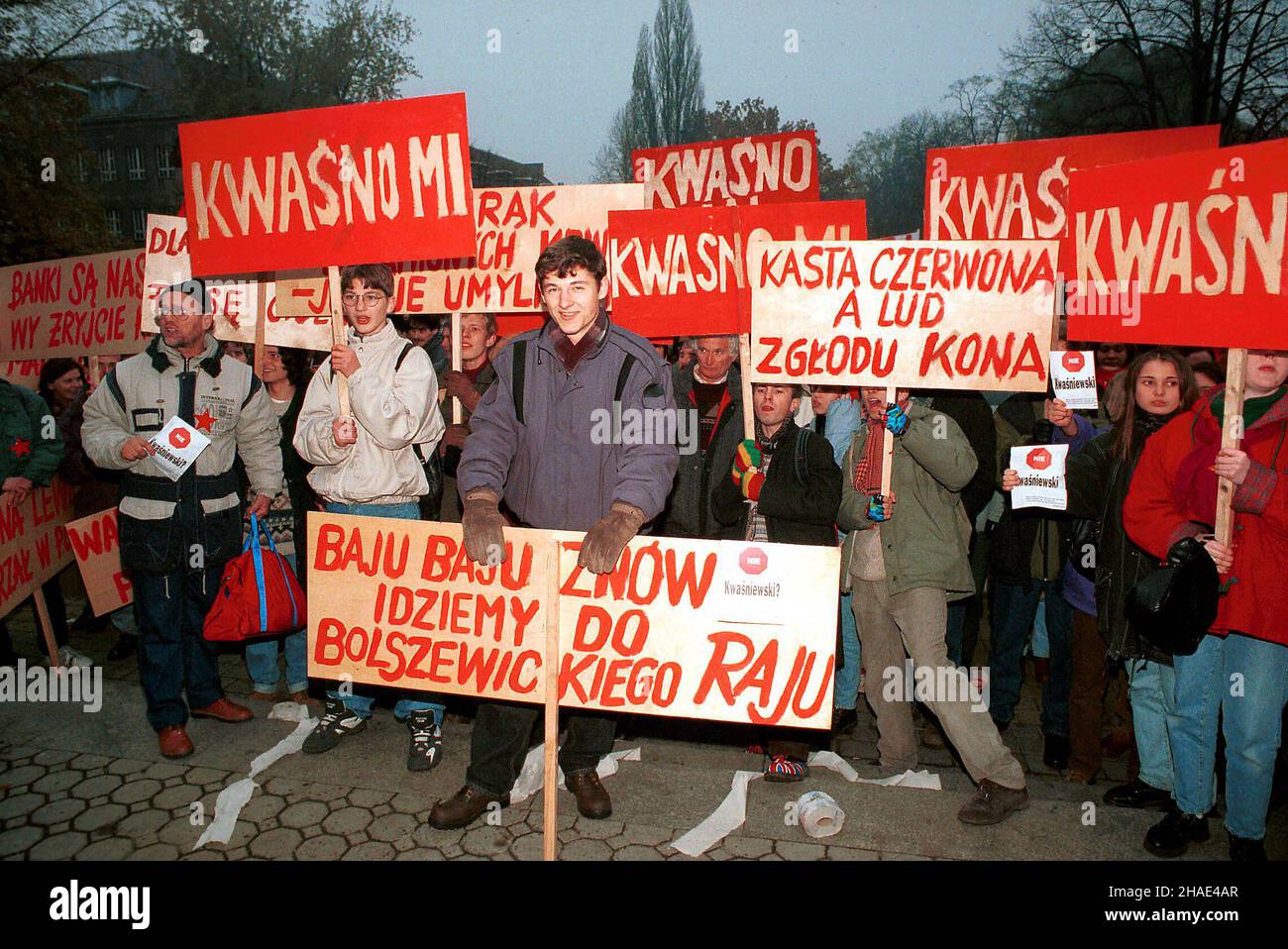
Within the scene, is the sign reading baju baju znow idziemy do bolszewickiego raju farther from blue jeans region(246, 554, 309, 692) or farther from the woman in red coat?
blue jeans region(246, 554, 309, 692)

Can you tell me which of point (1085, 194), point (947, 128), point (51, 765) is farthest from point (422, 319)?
point (947, 128)

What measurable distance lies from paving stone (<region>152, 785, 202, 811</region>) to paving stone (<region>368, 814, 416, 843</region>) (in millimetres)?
954

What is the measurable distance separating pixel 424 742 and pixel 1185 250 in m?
4.12

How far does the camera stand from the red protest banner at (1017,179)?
5023 millimetres

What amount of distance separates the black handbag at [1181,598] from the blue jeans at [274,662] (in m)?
4.43

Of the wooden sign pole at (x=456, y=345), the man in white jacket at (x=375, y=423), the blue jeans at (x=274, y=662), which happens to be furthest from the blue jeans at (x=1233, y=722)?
the blue jeans at (x=274, y=662)

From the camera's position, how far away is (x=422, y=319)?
6.28 m

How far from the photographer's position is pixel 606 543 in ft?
10.2

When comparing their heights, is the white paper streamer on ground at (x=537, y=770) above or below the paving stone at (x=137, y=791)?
above

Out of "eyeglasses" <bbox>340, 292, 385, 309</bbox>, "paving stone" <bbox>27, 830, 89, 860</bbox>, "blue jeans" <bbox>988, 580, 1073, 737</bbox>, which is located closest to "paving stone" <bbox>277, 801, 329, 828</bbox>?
"paving stone" <bbox>27, 830, 89, 860</bbox>

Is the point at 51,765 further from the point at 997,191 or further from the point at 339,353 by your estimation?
the point at 997,191

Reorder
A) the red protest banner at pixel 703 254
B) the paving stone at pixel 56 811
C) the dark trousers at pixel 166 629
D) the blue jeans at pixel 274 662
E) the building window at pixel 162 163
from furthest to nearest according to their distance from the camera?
the building window at pixel 162 163 < the blue jeans at pixel 274 662 < the red protest banner at pixel 703 254 < the dark trousers at pixel 166 629 < the paving stone at pixel 56 811

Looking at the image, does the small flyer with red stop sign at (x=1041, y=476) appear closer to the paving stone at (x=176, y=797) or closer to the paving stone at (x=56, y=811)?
the paving stone at (x=176, y=797)

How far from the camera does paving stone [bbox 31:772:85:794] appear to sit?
4.18m
